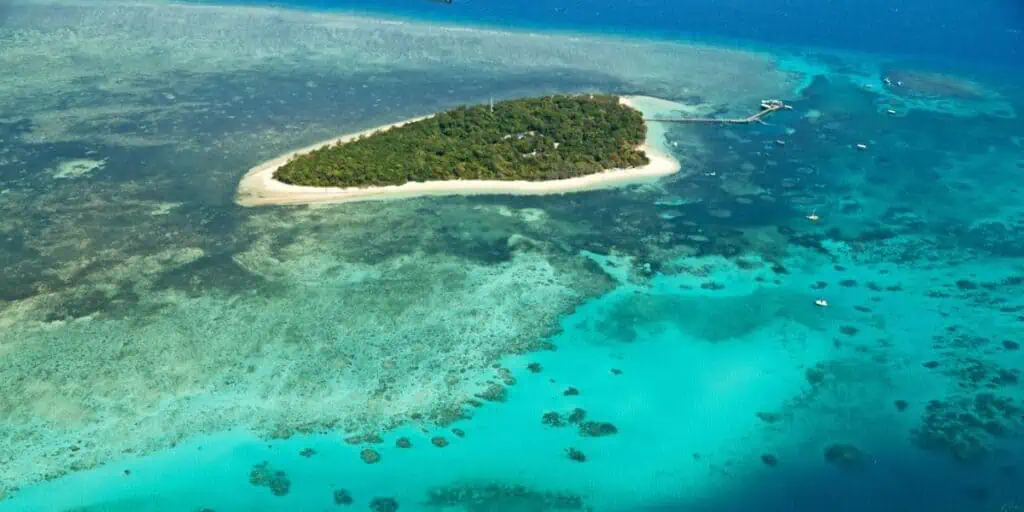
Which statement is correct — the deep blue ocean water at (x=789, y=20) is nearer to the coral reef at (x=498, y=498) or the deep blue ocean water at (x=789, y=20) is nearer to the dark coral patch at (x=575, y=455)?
the dark coral patch at (x=575, y=455)

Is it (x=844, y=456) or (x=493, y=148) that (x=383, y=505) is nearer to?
(x=844, y=456)

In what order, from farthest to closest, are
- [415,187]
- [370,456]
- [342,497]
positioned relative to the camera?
[415,187], [370,456], [342,497]

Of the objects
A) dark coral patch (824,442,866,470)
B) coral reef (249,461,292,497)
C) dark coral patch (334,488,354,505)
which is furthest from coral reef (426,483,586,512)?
dark coral patch (824,442,866,470)

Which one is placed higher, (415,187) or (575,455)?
(415,187)

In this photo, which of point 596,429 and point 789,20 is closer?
point 596,429

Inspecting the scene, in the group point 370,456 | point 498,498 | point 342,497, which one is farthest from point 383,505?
point 498,498

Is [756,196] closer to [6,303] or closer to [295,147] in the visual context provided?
[295,147]
